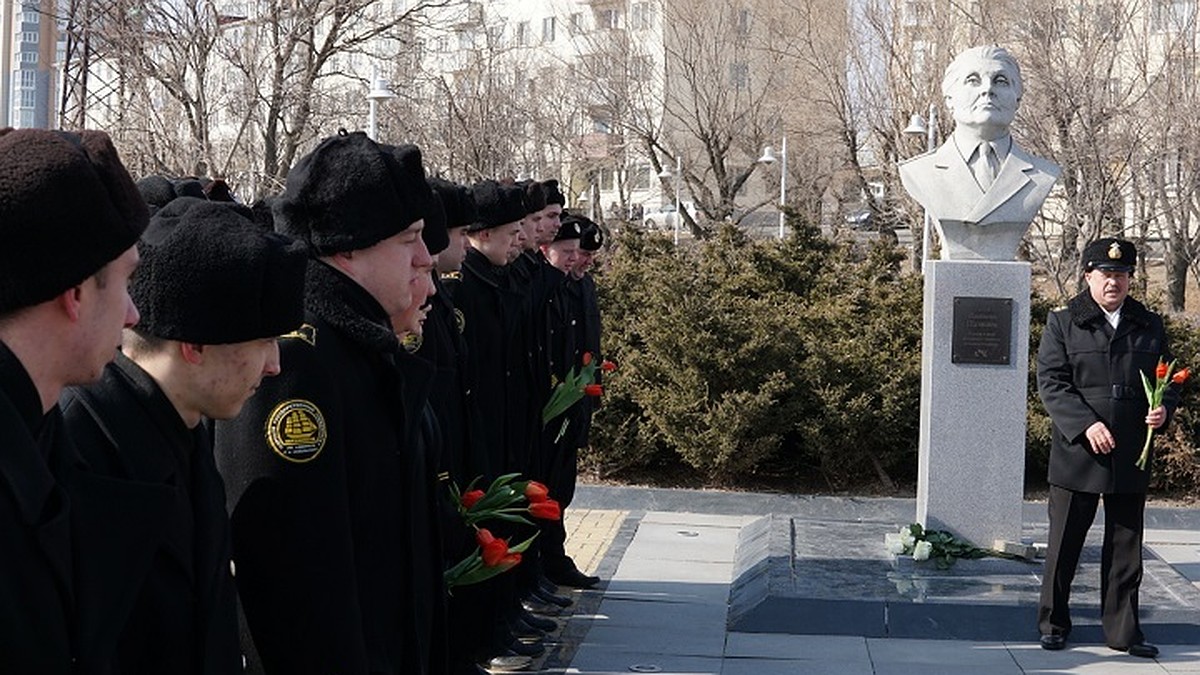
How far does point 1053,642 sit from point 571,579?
281 cm

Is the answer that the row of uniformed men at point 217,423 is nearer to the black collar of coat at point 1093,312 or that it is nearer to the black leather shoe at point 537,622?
the black leather shoe at point 537,622

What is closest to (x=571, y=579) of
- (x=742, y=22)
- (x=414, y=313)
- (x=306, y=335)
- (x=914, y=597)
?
(x=914, y=597)

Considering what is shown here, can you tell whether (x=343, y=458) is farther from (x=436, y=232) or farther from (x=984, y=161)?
(x=984, y=161)

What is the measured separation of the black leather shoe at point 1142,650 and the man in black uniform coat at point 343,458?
4895mm

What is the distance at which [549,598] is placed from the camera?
332 inches

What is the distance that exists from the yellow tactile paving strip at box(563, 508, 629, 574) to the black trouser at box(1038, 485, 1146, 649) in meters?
3.01

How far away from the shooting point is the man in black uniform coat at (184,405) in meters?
2.52

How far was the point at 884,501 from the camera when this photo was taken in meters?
11.7

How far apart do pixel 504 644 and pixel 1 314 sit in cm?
527

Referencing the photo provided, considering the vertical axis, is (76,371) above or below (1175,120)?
below

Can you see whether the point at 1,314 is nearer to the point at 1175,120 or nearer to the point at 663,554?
the point at 663,554

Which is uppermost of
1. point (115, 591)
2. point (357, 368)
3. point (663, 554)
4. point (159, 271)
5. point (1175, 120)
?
point (1175, 120)

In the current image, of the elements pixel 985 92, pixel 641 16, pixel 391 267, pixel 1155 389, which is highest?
pixel 641 16

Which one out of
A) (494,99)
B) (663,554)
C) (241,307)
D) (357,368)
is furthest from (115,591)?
(494,99)
